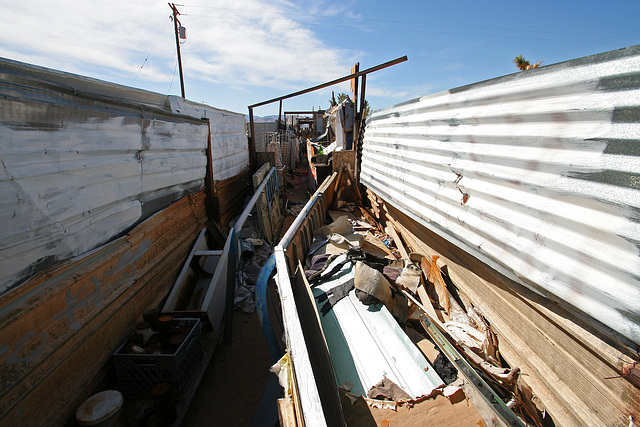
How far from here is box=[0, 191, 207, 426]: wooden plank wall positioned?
6.55 feet

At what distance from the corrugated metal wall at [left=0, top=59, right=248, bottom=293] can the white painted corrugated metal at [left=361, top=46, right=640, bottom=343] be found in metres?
3.07

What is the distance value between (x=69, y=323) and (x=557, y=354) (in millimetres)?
3378

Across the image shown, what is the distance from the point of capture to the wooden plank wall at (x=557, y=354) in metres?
1.34

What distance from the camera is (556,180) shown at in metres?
1.56

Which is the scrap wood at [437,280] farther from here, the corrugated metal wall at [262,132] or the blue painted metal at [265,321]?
the corrugated metal wall at [262,132]

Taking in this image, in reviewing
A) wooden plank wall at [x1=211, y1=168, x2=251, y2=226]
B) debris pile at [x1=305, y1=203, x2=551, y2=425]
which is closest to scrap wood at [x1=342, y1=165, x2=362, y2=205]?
debris pile at [x1=305, y1=203, x2=551, y2=425]

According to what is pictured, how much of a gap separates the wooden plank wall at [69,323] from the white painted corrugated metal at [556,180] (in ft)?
10.1

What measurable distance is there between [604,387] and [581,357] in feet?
0.46

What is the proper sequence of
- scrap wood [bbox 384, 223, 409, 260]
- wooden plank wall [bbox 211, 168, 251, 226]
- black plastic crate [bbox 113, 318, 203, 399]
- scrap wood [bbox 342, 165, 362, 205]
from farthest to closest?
scrap wood [bbox 342, 165, 362, 205] → wooden plank wall [bbox 211, 168, 251, 226] → scrap wood [bbox 384, 223, 409, 260] → black plastic crate [bbox 113, 318, 203, 399]

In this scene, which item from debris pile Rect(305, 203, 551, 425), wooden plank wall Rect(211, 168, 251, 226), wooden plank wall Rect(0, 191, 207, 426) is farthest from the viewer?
wooden plank wall Rect(211, 168, 251, 226)

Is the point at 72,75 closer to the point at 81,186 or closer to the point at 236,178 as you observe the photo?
the point at 81,186

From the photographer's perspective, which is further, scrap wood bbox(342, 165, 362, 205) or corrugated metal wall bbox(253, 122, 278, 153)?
corrugated metal wall bbox(253, 122, 278, 153)

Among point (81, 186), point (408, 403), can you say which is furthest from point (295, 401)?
point (81, 186)

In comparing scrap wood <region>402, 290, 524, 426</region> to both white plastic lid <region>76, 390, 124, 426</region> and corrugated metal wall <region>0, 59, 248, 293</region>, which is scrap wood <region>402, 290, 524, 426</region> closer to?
white plastic lid <region>76, 390, 124, 426</region>
